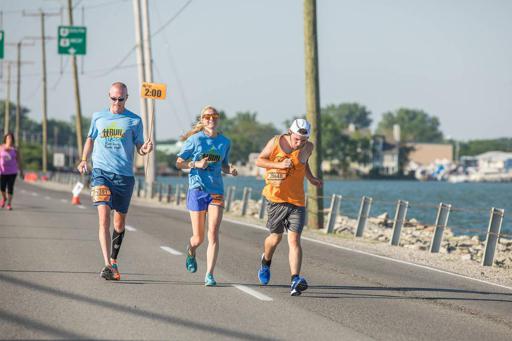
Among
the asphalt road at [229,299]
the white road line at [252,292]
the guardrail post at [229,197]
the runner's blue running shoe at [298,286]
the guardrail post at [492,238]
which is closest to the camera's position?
the asphalt road at [229,299]

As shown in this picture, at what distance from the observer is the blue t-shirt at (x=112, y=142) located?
10.7 metres

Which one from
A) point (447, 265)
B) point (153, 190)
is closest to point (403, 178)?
point (153, 190)

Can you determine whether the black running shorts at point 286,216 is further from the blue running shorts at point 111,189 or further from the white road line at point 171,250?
the white road line at point 171,250

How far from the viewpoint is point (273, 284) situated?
11125 mm

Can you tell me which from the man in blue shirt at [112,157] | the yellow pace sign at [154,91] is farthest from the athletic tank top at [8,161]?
the man in blue shirt at [112,157]

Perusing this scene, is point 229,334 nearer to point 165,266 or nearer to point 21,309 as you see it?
point 21,309

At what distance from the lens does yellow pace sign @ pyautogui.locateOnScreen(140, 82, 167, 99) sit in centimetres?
1312

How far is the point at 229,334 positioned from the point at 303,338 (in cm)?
59

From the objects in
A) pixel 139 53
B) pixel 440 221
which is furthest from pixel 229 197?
pixel 440 221

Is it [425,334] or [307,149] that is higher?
[307,149]

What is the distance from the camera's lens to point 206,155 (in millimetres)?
10641

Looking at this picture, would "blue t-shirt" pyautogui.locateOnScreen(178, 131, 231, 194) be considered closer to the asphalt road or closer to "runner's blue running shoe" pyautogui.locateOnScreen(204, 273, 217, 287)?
"runner's blue running shoe" pyautogui.locateOnScreen(204, 273, 217, 287)

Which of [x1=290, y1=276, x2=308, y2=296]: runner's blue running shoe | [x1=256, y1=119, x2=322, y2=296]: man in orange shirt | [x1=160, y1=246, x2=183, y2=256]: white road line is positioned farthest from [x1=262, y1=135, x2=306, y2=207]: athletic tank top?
[x1=160, y1=246, x2=183, y2=256]: white road line

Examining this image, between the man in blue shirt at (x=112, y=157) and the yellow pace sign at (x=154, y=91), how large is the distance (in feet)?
7.41
